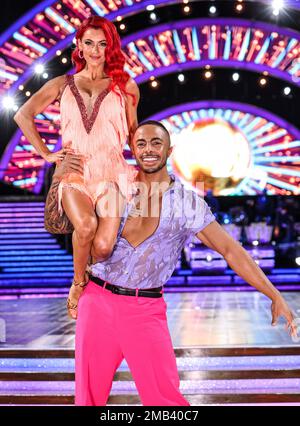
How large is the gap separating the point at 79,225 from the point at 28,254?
364 inches

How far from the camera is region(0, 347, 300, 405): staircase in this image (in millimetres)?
4566

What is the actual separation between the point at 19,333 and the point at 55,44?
9.00m

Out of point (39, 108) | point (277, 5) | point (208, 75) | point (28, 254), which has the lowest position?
point (28, 254)

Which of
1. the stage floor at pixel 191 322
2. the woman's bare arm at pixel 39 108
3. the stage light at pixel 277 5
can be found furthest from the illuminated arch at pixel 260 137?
the woman's bare arm at pixel 39 108

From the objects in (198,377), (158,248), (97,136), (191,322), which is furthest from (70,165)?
(191,322)

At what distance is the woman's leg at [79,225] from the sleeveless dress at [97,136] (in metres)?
0.06

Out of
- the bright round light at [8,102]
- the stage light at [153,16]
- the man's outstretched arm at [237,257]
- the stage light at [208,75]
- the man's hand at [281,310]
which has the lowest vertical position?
the man's hand at [281,310]

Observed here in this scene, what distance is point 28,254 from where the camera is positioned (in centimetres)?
1176

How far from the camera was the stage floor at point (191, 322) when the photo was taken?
5567 mm

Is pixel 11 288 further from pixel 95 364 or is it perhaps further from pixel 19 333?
pixel 95 364

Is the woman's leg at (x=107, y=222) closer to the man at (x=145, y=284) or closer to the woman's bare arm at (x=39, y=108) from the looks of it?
the man at (x=145, y=284)

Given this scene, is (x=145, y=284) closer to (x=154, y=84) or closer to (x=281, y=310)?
(x=281, y=310)
